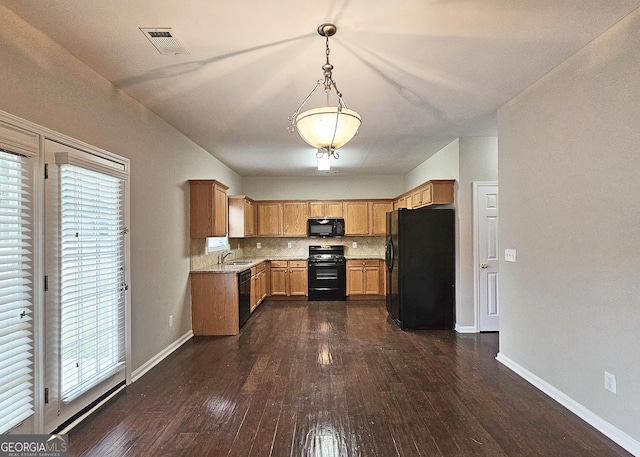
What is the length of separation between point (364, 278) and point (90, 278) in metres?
5.25

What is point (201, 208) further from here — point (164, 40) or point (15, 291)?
point (15, 291)

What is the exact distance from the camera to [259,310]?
627 cm

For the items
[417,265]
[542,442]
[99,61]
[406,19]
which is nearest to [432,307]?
[417,265]

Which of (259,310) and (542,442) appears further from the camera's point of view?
(259,310)

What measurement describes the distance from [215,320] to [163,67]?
3189mm

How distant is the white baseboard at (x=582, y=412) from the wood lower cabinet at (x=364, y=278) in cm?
367

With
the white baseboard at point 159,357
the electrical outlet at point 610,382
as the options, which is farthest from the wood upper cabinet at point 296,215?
the electrical outlet at point 610,382

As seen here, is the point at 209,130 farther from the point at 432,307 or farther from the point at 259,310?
the point at 432,307

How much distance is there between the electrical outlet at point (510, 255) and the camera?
3.39 m

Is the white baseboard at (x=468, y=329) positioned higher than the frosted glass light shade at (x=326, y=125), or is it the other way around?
the frosted glass light shade at (x=326, y=125)

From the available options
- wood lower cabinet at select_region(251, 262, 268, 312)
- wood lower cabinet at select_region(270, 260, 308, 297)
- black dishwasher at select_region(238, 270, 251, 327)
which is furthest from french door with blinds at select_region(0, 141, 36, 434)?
wood lower cabinet at select_region(270, 260, 308, 297)

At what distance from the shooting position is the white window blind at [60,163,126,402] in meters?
2.38

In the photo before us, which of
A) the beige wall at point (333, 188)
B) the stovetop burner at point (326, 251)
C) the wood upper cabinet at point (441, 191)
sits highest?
the beige wall at point (333, 188)

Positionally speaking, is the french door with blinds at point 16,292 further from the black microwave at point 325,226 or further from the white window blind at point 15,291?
the black microwave at point 325,226
